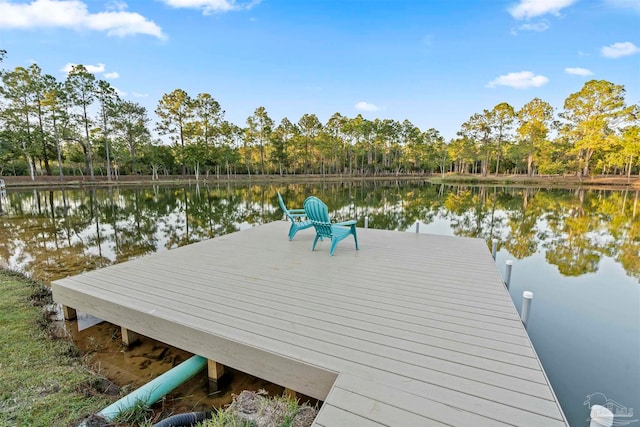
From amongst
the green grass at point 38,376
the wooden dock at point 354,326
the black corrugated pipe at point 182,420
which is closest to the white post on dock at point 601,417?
the wooden dock at point 354,326

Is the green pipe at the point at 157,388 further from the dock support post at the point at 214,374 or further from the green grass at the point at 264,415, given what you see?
the green grass at the point at 264,415

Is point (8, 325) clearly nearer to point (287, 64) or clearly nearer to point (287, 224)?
point (287, 224)

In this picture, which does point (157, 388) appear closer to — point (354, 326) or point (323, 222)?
point (354, 326)

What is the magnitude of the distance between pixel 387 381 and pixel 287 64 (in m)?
27.9

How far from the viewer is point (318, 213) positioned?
388 cm

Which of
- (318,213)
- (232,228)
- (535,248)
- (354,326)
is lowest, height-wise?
(535,248)

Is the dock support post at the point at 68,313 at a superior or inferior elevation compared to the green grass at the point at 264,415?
inferior

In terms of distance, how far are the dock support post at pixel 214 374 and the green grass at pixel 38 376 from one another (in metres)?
0.61

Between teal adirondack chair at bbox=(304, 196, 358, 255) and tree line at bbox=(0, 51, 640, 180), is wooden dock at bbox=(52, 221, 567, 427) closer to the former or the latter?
teal adirondack chair at bbox=(304, 196, 358, 255)

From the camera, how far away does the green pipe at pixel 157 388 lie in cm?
153

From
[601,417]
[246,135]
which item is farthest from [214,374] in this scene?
[246,135]

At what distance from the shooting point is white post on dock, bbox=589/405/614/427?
3.49 ft

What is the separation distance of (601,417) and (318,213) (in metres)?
3.11

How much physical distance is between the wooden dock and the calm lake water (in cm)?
82
